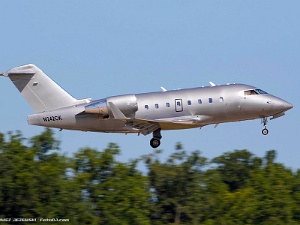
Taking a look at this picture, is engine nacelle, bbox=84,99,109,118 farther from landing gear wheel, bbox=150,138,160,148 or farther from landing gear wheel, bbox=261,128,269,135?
landing gear wheel, bbox=261,128,269,135

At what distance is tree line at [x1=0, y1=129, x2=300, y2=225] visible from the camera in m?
Result: 50.1

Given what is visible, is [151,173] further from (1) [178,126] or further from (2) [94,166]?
(1) [178,126]

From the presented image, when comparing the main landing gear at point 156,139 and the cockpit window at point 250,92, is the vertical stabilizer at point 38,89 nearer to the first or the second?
the main landing gear at point 156,139

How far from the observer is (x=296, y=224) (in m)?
55.0

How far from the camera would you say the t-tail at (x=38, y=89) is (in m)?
50.9

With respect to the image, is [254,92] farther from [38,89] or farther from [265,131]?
[38,89]

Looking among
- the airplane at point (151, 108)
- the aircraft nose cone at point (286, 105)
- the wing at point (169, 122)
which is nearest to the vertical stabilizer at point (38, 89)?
the airplane at point (151, 108)

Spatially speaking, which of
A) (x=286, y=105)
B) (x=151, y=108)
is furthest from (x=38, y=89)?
(x=286, y=105)

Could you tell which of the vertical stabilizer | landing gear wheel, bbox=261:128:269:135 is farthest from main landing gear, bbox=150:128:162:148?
landing gear wheel, bbox=261:128:269:135

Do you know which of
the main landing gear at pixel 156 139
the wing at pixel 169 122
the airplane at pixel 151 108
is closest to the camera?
the wing at pixel 169 122

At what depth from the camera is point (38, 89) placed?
169 ft

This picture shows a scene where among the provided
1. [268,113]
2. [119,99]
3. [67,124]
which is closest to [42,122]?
[67,124]

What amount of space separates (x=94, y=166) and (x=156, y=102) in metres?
8.23

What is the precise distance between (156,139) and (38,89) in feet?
22.3
